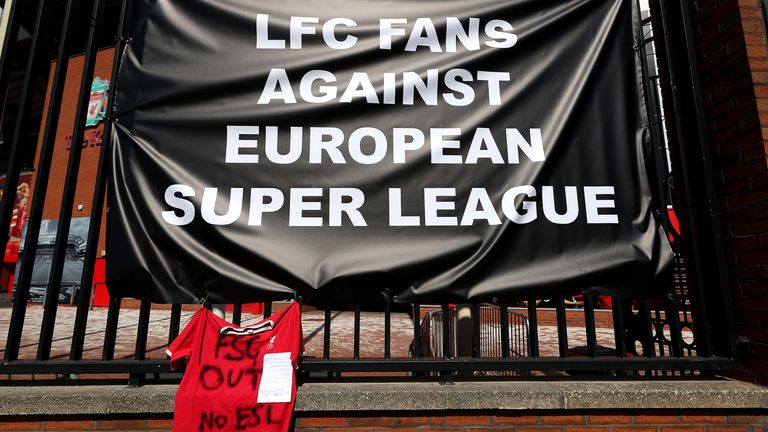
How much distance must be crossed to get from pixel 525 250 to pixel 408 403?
1.13m

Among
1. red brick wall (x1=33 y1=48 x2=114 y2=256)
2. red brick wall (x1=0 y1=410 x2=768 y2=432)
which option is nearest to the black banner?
red brick wall (x1=0 y1=410 x2=768 y2=432)

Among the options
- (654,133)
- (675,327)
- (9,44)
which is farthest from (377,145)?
(9,44)

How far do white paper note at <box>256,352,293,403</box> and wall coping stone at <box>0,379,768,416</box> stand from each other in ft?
0.35

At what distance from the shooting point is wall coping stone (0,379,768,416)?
222 centimetres

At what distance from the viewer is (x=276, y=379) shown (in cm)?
224

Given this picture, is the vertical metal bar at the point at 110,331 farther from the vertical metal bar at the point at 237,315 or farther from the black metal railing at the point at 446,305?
the vertical metal bar at the point at 237,315

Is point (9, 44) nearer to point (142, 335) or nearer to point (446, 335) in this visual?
point (142, 335)

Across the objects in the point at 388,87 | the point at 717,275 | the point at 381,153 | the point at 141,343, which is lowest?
the point at 141,343

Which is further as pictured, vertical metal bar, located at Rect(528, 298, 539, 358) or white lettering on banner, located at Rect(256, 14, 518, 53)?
white lettering on banner, located at Rect(256, 14, 518, 53)

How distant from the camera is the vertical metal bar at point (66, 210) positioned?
2.38m

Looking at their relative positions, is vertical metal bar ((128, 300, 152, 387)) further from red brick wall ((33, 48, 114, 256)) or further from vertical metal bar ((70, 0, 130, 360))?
red brick wall ((33, 48, 114, 256))

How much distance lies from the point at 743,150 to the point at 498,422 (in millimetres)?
2227

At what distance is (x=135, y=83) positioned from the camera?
263cm

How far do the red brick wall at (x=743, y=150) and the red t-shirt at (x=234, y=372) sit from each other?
270 centimetres
